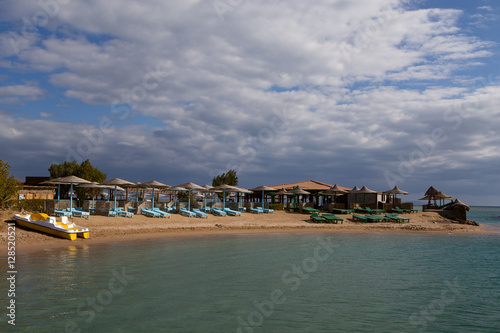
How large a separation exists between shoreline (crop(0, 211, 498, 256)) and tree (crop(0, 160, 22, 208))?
2.10 meters

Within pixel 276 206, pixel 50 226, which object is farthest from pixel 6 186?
pixel 276 206

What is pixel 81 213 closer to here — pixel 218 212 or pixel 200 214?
pixel 200 214

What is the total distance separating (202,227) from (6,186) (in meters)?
12.5

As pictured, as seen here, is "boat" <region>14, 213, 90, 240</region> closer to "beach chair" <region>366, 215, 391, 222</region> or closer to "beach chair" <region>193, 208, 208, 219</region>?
"beach chair" <region>193, 208, 208, 219</region>

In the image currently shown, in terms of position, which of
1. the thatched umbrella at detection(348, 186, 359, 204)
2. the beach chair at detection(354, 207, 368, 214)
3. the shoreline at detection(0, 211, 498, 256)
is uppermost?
the thatched umbrella at detection(348, 186, 359, 204)

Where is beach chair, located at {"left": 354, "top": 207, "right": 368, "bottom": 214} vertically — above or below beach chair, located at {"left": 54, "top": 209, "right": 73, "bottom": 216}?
below

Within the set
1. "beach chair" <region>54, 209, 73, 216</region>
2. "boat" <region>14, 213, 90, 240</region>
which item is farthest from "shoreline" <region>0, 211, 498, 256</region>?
"beach chair" <region>54, 209, 73, 216</region>

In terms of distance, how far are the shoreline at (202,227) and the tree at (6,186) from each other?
2.10 m

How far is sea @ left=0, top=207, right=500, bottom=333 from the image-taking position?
24.5ft

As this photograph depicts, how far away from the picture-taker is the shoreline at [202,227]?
16859 millimetres

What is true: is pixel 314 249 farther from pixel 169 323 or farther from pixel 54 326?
pixel 54 326

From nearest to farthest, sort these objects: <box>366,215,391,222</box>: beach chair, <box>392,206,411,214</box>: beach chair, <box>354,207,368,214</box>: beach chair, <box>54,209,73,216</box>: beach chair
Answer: <box>54,209,73,216</box>: beach chair, <box>366,215,391,222</box>: beach chair, <box>354,207,368,214</box>: beach chair, <box>392,206,411,214</box>: beach chair

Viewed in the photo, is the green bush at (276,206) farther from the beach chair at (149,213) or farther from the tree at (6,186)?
the tree at (6,186)

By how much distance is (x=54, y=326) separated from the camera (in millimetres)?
6922
